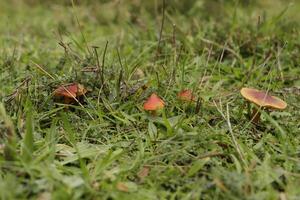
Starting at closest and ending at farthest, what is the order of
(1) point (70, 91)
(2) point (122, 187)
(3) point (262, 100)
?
(2) point (122, 187)
(3) point (262, 100)
(1) point (70, 91)

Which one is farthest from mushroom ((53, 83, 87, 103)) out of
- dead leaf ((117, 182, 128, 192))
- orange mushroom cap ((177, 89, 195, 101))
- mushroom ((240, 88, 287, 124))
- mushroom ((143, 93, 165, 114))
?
mushroom ((240, 88, 287, 124))

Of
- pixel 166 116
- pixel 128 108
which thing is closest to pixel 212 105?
pixel 166 116

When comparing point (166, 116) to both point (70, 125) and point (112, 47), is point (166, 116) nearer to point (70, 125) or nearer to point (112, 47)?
point (70, 125)

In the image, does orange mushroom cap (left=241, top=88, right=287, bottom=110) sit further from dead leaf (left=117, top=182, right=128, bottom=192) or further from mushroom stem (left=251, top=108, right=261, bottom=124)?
dead leaf (left=117, top=182, right=128, bottom=192)

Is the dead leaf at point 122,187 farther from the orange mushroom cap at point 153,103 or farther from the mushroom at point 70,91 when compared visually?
the mushroom at point 70,91

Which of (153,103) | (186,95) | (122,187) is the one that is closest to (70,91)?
(153,103)

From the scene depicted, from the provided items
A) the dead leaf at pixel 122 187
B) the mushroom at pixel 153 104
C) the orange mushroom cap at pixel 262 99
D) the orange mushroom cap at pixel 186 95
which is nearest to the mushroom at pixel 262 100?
the orange mushroom cap at pixel 262 99

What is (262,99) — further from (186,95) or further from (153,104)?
(153,104)
